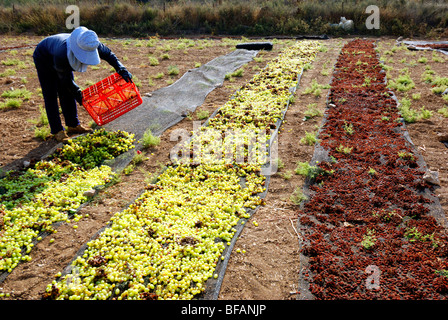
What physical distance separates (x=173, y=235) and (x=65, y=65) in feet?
10.5

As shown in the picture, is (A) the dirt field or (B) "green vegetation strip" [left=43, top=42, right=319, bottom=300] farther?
(A) the dirt field

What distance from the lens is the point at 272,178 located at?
4906mm

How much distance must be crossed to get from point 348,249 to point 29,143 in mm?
5570

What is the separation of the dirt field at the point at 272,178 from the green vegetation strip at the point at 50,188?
0.55ft

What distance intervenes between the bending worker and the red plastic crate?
389 millimetres

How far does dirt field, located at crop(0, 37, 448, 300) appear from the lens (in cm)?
324

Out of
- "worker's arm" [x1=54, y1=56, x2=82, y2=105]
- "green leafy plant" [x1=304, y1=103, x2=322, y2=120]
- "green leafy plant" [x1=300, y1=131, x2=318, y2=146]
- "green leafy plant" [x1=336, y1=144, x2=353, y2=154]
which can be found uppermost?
"worker's arm" [x1=54, y1=56, x2=82, y2=105]

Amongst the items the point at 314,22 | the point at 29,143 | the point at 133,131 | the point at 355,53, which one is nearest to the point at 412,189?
the point at 133,131

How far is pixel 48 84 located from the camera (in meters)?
5.20

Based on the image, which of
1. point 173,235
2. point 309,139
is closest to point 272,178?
point 309,139

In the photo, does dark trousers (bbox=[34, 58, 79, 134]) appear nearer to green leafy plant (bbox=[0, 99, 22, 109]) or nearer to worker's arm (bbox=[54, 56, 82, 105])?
worker's arm (bbox=[54, 56, 82, 105])

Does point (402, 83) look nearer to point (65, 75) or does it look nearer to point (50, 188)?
point (65, 75)

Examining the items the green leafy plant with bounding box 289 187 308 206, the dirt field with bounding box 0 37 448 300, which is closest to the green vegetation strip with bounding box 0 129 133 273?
the dirt field with bounding box 0 37 448 300

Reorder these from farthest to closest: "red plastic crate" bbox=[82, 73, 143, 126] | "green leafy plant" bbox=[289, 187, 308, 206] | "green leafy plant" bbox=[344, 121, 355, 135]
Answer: "green leafy plant" bbox=[344, 121, 355, 135], "red plastic crate" bbox=[82, 73, 143, 126], "green leafy plant" bbox=[289, 187, 308, 206]
